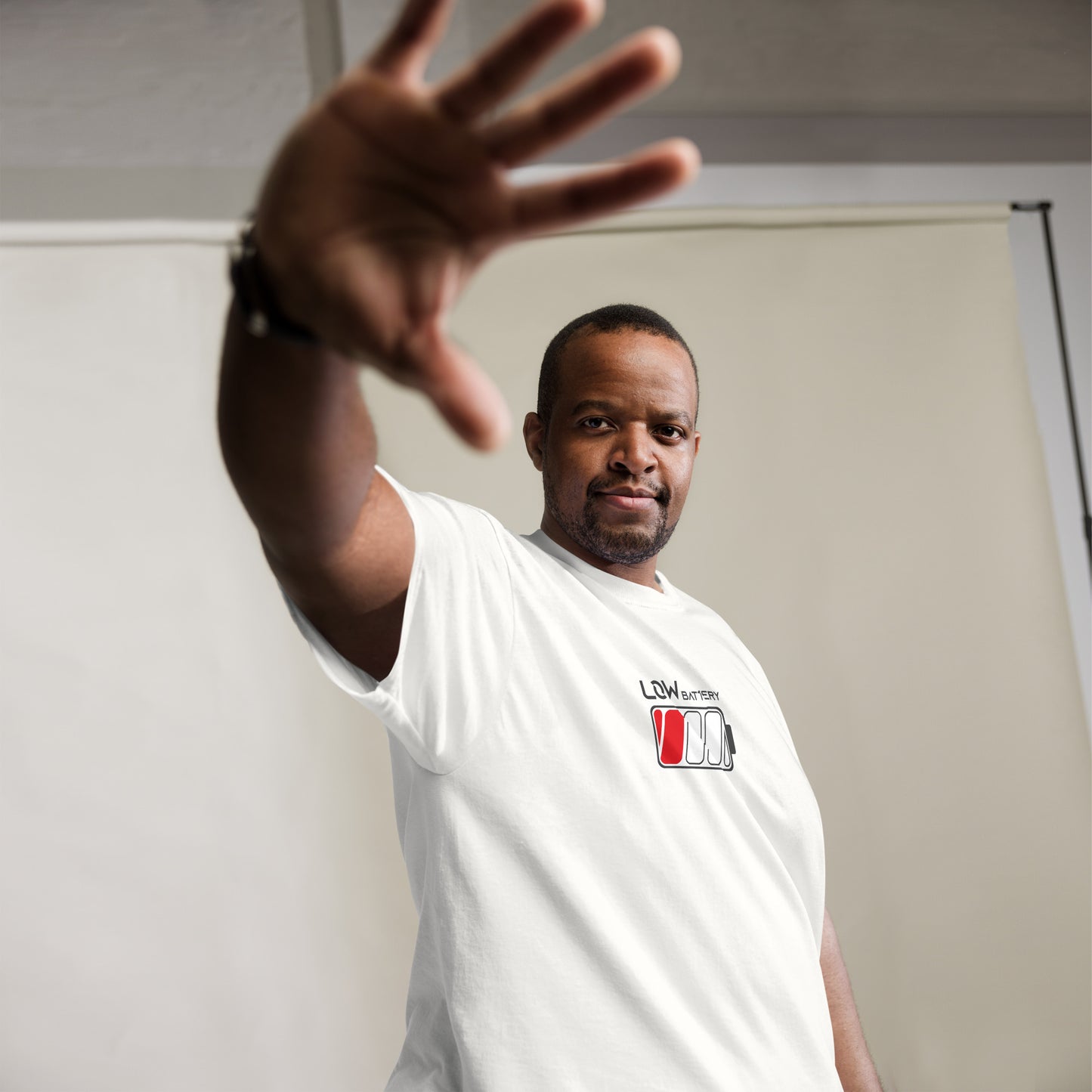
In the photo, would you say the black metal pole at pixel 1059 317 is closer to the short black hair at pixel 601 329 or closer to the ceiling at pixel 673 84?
the ceiling at pixel 673 84

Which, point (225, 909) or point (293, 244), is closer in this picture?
point (293, 244)

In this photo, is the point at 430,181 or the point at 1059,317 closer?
the point at 430,181

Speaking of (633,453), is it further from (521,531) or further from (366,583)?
(521,531)

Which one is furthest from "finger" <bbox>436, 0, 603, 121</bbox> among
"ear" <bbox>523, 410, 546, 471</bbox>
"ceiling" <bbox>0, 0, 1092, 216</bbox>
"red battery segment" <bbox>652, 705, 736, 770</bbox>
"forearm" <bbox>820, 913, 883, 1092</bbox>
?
"ceiling" <bbox>0, 0, 1092, 216</bbox>

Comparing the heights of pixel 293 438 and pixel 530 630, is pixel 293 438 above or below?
above

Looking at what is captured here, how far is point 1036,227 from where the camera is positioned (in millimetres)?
2074

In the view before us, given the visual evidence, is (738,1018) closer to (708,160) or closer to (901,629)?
(901,629)

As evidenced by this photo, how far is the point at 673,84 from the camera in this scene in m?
2.05

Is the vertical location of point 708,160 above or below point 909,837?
above

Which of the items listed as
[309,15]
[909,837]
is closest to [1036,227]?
[909,837]

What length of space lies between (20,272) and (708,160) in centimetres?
127

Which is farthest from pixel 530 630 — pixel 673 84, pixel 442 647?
pixel 673 84

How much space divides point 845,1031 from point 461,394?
0.93 m

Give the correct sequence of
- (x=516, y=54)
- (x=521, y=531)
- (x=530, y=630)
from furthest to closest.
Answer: (x=521, y=531)
(x=530, y=630)
(x=516, y=54)
